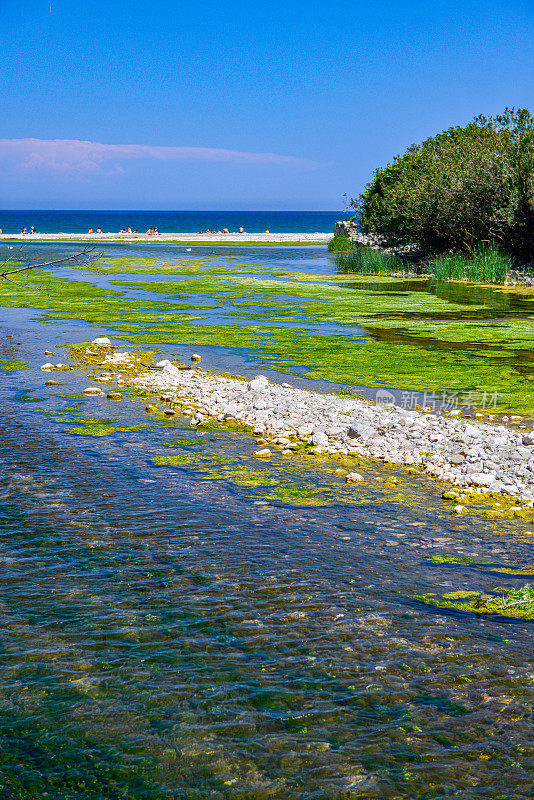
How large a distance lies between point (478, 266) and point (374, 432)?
39.8 meters

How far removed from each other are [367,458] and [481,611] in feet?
16.7

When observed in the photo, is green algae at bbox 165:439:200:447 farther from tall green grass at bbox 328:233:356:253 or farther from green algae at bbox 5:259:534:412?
tall green grass at bbox 328:233:356:253

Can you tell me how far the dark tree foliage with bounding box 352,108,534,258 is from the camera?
157 feet

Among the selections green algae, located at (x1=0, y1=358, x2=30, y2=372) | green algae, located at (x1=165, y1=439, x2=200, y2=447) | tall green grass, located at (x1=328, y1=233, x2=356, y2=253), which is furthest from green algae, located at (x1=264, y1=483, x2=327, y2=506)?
tall green grass, located at (x1=328, y1=233, x2=356, y2=253)

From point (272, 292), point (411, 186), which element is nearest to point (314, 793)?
point (272, 292)

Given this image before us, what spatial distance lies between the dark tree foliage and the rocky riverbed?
1456 inches

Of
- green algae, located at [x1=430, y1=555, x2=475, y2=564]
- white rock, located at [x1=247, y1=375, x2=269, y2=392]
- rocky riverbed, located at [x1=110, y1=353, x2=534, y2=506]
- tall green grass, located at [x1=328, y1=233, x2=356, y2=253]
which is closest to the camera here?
green algae, located at [x1=430, y1=555, x2=475, y2=564]

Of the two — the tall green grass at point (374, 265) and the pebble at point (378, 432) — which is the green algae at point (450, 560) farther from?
the tall green grass at point (374, 265)

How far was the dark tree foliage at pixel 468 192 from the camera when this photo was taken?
47.7 meters

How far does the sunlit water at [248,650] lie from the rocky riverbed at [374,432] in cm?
98

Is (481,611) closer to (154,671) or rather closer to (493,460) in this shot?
(154,671)

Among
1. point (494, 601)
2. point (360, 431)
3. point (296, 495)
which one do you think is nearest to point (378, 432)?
point (360, 431)

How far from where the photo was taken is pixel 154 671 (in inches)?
244

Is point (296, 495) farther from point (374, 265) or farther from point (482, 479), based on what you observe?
point (374, 265)
